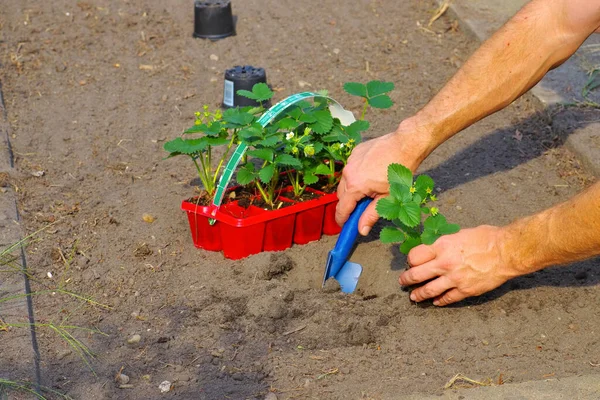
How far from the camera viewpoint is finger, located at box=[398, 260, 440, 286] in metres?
2.52

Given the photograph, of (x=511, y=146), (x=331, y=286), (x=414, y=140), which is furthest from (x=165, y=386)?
(x=511, y=146)

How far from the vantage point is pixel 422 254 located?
8.27 ft

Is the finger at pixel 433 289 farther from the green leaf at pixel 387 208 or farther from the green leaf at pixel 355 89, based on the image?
the green leaf at pixel 355 89

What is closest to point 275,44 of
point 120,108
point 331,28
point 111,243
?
point 331,28

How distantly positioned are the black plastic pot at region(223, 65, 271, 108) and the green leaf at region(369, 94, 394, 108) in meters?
0.98

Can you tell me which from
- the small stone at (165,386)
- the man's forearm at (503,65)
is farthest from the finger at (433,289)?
the small stone at (165,386)

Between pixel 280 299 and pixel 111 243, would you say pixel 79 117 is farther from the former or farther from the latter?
pixel 280 299

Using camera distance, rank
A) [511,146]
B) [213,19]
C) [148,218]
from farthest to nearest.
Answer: [213,19] < [511,146] < [148,218]

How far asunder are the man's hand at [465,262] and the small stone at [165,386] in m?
0.84

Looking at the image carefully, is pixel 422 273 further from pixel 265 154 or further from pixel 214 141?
pixel 214 141

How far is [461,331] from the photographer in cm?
262

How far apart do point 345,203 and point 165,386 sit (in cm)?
90

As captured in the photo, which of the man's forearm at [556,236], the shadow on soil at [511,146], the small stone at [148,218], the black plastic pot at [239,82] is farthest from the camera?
the black plastic pot at [239,82]

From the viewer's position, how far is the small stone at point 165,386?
90.0 inches
